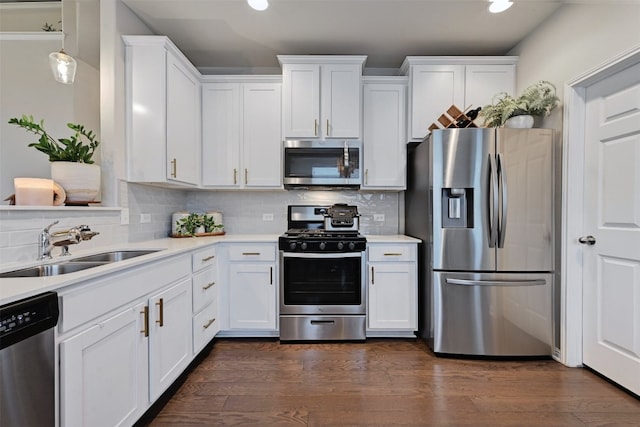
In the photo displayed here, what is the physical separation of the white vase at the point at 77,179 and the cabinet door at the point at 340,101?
187 cm

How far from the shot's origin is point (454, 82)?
2.91 meters

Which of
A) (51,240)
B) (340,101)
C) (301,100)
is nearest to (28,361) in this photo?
(51,240)

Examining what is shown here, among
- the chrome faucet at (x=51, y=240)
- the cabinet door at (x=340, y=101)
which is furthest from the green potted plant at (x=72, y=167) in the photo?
the cabinet door at (x=340, y=101)

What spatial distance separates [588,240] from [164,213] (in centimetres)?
352

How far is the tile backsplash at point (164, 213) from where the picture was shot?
156 cm

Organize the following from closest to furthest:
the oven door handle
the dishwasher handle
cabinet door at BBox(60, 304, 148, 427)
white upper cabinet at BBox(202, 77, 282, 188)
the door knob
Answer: the dishwasher handle
cabinet door at BBox(60, 304, 148, 427)
the door knob
the oven door handle
white upper cabinet at BBox(202, 77, 282, 188)

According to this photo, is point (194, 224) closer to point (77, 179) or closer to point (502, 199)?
point (77, 179)

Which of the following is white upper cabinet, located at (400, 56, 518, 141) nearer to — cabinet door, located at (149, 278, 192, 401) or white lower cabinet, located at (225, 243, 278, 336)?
white lower cabinet, located at (225, 243, 278, 336)

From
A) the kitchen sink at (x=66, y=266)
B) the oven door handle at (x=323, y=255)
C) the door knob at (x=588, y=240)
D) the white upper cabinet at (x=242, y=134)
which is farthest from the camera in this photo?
the white upper cabinet at (x=242, y=134)

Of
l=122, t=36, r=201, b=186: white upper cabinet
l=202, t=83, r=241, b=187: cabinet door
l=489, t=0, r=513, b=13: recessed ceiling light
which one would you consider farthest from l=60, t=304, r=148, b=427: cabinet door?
l=489, t=0, r=513, b=13: recessed ceiling light

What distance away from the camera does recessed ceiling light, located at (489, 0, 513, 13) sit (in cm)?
224

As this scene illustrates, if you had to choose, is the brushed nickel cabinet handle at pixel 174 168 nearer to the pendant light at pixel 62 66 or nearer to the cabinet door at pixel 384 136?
the pendant light at pixel 62 66

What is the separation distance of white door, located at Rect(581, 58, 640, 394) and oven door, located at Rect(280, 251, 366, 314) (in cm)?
166

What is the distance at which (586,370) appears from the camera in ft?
7.23
